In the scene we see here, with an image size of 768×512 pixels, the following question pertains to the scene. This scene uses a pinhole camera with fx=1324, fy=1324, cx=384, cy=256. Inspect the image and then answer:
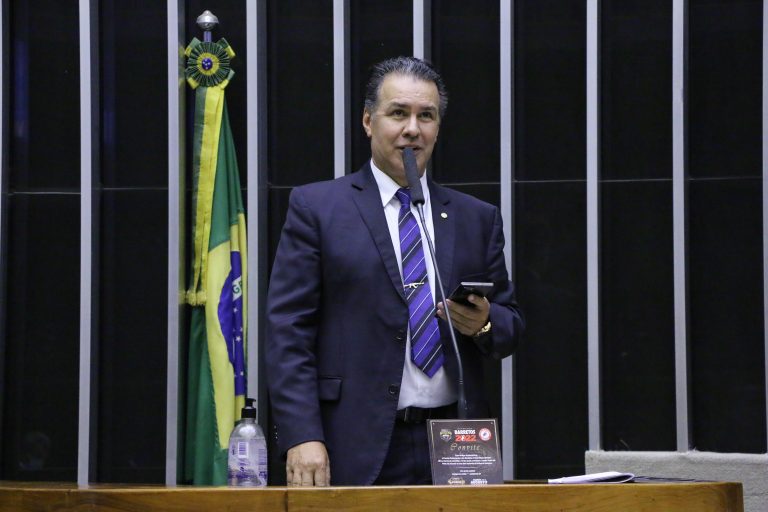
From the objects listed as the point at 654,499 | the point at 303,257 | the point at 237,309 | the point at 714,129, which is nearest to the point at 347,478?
the point at 303,257

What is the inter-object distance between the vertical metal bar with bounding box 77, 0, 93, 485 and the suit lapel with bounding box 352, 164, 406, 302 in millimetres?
3260

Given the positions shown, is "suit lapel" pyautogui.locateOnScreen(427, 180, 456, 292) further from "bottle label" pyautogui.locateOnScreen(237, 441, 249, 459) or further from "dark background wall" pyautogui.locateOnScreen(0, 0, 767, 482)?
"dark background wall" pyautogui.locateOnScreen(0, 0, 767, 482)

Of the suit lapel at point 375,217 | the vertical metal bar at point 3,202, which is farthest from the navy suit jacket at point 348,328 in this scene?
the vertical metal bar at point 3,202

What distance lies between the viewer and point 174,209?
6.37m

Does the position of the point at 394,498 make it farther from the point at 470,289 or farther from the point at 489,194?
the point at 489,194

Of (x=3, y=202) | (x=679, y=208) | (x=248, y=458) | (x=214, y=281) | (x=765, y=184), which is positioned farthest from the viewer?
(x=3, y=202)

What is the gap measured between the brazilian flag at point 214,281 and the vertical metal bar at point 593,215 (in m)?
1.63

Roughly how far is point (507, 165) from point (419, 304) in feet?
10.3

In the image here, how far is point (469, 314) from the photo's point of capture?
3.00 meters

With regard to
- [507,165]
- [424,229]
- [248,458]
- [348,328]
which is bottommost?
[248,458]

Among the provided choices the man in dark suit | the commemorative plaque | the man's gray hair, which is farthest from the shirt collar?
the commemorative plaque

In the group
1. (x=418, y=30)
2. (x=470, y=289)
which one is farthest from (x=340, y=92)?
(x=470, y=289)

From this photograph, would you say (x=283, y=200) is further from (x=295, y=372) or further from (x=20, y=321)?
(x=295, y=372)

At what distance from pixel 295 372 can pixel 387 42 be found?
3.57 meters
